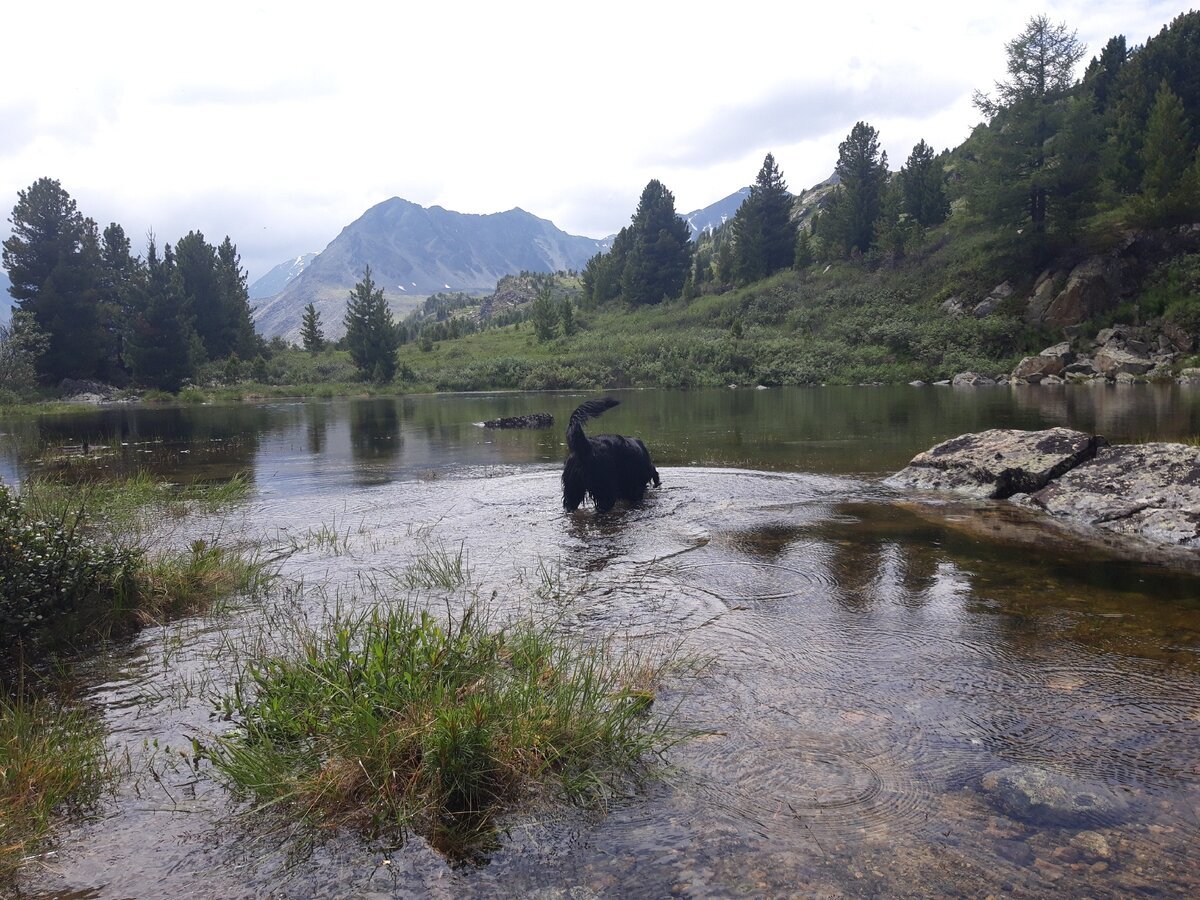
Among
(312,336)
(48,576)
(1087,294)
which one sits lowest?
(48,576)

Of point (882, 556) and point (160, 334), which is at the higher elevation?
point (160, 334)

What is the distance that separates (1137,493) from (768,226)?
78417 mm

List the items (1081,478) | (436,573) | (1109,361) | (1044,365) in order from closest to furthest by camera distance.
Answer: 1. (436,573)
2. (1081,478)
3. (1109,361)
4. (1044,365)

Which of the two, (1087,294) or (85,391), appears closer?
(1087,294)

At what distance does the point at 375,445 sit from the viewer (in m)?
22.2

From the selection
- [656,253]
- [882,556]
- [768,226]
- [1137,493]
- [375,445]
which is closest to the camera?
[882,556]

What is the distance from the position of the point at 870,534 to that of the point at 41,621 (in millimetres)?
8380

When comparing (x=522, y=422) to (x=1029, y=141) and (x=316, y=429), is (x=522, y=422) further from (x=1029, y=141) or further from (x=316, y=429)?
(x=1029, y=141)

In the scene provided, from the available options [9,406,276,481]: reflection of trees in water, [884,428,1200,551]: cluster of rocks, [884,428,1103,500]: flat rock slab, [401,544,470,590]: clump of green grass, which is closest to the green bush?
[401,544,470,590]: clump of green grass

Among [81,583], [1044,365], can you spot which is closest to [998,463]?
[81,583]

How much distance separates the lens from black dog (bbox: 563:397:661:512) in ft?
34.9

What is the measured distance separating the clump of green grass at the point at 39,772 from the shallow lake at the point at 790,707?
0.53 feet

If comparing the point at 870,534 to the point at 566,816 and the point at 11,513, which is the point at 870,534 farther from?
the point at 11,513

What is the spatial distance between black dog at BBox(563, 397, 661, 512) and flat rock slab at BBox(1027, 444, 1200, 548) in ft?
19.0
